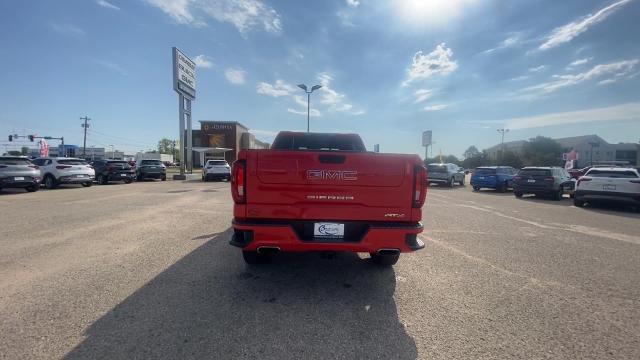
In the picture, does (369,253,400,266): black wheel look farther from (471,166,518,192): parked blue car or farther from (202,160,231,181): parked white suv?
(202,160,231,181): parked white suv

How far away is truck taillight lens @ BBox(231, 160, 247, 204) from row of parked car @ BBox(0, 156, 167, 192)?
622 inches

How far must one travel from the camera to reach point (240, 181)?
3387 millimetres

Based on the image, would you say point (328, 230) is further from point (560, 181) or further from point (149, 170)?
point (149, 170)

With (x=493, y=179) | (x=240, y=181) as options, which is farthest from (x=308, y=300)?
(x=493, y=179)

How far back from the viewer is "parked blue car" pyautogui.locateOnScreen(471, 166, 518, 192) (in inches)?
771

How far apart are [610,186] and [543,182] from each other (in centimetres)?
362

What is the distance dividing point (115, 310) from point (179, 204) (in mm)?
8091

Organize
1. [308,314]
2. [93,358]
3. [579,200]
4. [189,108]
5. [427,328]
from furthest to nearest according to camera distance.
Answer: [189,108] → [579,200] → [308,314] → [427,328] → [93,358]

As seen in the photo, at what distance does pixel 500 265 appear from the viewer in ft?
15.8

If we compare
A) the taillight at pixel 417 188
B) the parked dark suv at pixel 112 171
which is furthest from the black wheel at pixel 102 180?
the taillight at pixel 417 188

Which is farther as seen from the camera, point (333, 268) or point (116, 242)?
point (116, 242)

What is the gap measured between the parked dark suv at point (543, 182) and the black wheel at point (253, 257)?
603 inches

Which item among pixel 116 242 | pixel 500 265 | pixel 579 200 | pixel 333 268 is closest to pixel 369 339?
pixel 333 268

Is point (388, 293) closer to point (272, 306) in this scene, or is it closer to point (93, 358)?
point (272, 306)
